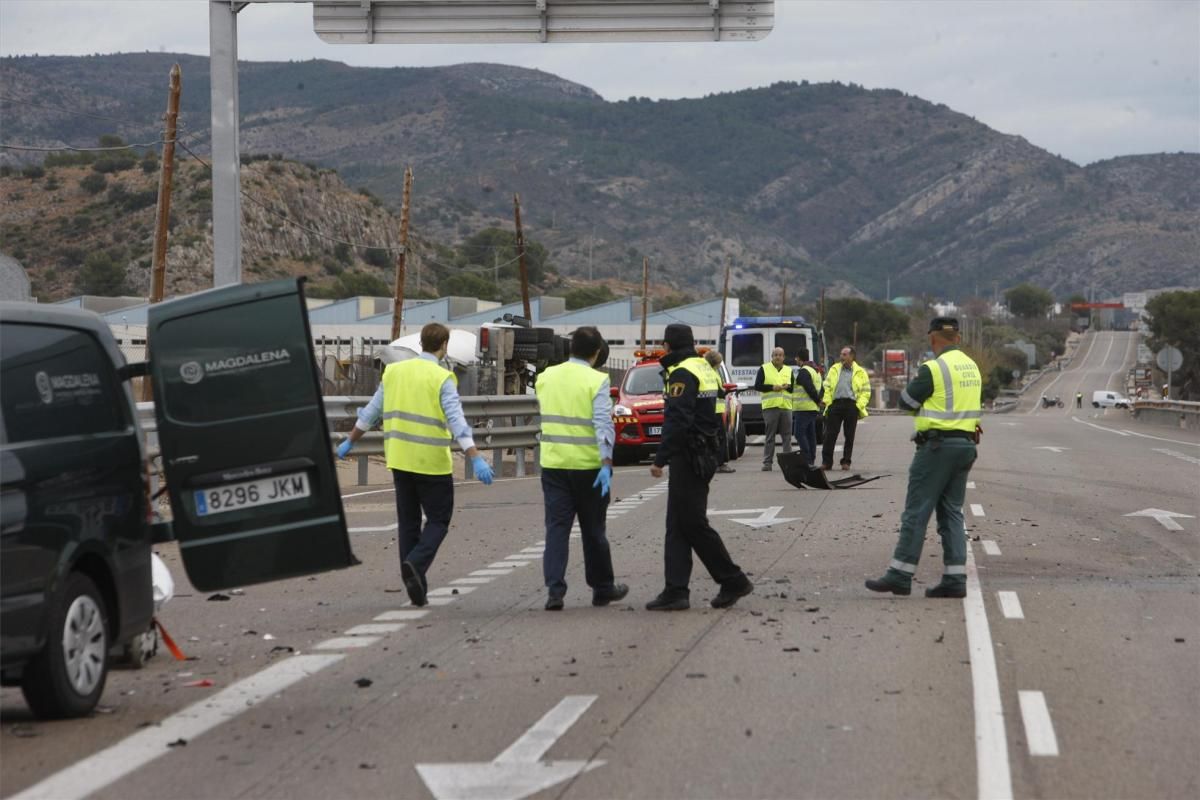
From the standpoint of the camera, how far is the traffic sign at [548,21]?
21.0 m

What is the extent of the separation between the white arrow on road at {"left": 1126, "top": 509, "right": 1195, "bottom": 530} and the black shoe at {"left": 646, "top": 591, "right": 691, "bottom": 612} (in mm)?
7285

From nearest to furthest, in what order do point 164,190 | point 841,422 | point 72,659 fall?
1. point 72,659
2. point 841,422
3. point 164,190

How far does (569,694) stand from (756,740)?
4.28 feet

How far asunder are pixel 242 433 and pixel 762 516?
10052 millimetres

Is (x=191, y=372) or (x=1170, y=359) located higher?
(x=191, y=372)

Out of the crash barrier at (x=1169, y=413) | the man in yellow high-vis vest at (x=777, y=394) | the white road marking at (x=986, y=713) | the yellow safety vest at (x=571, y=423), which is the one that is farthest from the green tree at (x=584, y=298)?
the white road marking at (x=986, y=713)

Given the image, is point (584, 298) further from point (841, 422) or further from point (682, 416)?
point (682, 416)

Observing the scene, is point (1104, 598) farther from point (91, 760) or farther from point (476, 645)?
point (91, 760)

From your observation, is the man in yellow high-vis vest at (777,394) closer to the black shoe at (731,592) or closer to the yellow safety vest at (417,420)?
the yellow safety vest at (417,420)

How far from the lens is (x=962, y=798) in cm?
620

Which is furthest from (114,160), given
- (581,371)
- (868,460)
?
(581,371)

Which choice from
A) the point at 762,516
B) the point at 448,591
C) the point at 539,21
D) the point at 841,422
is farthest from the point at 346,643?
the point at 841,422

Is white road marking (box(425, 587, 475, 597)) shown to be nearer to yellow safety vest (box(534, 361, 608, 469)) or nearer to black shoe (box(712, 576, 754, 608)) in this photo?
yellow safety vest (box(534, 361, 608, 469))

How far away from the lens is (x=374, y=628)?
34.4 ft
